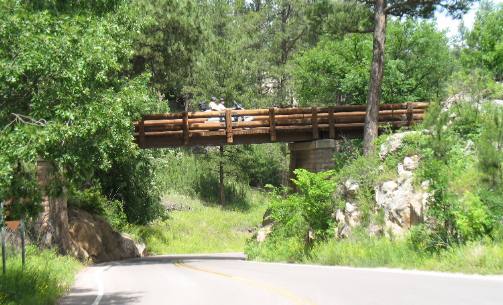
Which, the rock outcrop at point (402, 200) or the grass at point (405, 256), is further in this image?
the rock outcrop at point (402, 200)

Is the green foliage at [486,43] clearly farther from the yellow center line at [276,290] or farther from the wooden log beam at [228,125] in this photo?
the yellow center line at [276,290]

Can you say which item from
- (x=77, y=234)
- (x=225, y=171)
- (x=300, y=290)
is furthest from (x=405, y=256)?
(x=225, y=171)

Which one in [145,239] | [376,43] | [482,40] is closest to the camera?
[376,43]

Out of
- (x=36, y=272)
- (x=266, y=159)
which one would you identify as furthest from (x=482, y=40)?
(x=36, y=272)

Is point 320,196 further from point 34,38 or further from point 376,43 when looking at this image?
point 34,38

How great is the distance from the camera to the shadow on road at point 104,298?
12.1 metres

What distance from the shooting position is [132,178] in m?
36.3

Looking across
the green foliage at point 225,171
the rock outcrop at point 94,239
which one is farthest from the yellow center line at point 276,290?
the green foliage at point 225,171

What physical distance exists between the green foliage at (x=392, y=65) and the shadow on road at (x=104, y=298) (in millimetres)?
29967

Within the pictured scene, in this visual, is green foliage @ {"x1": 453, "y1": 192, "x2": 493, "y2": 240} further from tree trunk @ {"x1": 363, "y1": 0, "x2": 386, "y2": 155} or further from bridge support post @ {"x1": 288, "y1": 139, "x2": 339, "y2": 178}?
bridge support post @ {"x1": 288, "y1": 139, "x2": 339, "y2": 178}

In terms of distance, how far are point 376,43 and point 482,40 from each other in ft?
103

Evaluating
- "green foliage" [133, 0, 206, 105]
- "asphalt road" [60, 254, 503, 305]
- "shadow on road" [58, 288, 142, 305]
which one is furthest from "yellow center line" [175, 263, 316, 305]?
"green foliage" [133, 0, 206, 105]

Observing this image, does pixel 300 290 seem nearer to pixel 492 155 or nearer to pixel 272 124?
pixel 492 155

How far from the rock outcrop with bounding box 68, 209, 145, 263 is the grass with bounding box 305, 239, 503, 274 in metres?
11.5
